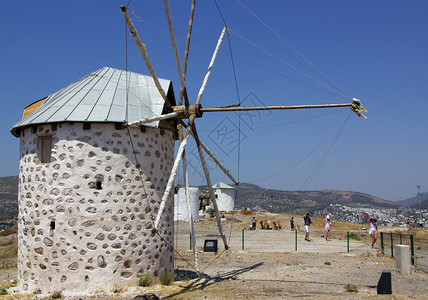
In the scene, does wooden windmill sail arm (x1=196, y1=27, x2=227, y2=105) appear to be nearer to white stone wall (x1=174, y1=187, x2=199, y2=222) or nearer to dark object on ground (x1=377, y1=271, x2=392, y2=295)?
dark object on ground (x1=377, y1=271, x2=392, y2=295)

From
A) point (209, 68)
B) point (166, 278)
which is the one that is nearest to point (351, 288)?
point (166, 278)

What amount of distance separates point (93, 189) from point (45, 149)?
203 centimetres

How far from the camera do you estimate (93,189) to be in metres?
10.9

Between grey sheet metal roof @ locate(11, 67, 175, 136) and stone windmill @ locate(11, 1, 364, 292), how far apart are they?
5 centimetres

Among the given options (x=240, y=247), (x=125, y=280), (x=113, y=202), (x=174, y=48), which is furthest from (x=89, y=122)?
(x=240, y=247)

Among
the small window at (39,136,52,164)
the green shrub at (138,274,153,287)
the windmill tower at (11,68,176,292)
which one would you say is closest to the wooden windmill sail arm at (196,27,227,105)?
the windmill tower at (11,68,176,292)

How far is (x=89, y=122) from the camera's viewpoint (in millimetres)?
11055

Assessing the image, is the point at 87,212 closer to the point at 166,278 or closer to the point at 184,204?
the point at 166,278

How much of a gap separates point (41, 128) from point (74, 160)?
151 cm

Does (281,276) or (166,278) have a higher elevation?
(166,278)

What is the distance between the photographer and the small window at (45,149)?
11492 mm

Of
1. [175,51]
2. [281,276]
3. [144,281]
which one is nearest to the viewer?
[175,51]

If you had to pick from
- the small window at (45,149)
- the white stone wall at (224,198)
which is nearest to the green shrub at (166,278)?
the small window at (45,149)

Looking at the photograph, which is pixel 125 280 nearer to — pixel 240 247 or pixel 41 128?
pixel 41 128
